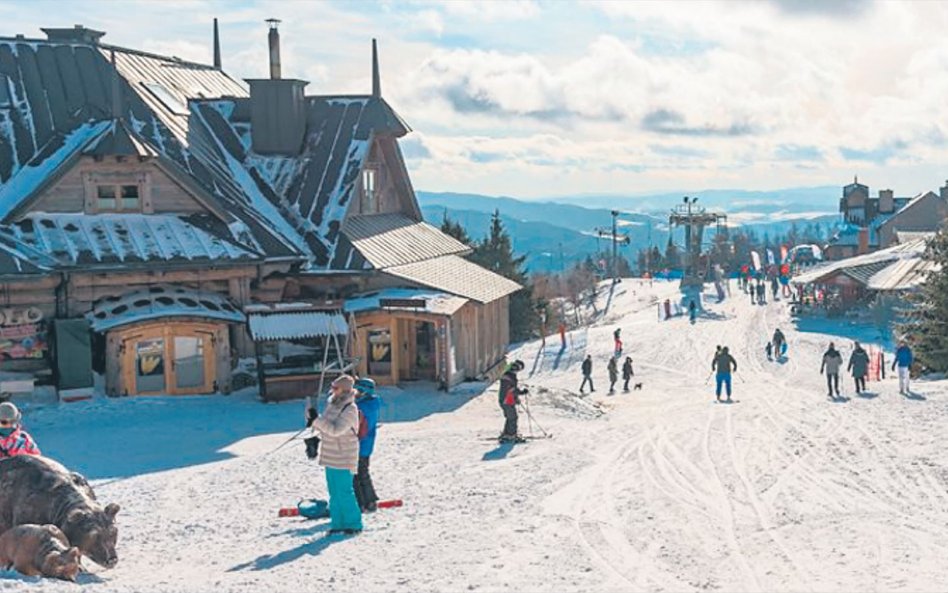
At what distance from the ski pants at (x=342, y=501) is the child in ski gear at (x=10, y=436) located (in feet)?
10.3

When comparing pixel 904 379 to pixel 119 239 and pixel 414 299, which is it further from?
pixel 119 239

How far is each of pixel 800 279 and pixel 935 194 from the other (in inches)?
1711

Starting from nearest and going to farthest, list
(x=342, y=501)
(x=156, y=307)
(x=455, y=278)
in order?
(x=342, y=501) → (x=156, y=307) → (x=455, y=278)

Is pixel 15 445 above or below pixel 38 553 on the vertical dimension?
above

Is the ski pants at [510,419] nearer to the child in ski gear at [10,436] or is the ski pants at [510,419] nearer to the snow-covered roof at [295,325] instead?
the snow-covered roof at [295,325]

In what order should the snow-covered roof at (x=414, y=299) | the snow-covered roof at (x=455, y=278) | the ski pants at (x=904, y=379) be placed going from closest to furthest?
the snow-covered roof at (x=414, y=299) < the ski pants at (x=904, y=379) < the snow-covered roof at (x=455, y=278)

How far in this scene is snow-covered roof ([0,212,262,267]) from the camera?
2298 cm

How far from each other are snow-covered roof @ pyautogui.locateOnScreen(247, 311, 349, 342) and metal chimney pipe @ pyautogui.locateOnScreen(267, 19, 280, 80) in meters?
9.79

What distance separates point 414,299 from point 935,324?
16470 millimetres

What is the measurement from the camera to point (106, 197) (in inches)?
958

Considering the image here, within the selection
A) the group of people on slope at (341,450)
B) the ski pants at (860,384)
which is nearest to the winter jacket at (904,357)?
the ski pants at (860,384)

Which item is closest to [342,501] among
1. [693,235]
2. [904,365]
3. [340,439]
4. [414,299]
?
[340,439]

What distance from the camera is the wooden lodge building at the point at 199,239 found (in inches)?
907

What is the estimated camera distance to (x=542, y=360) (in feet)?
154
